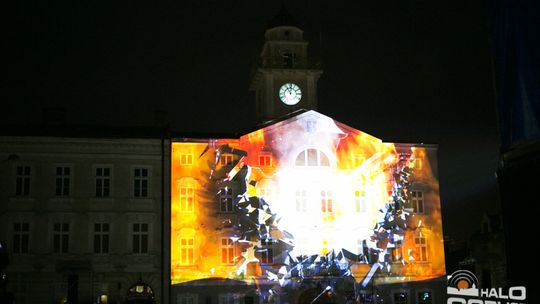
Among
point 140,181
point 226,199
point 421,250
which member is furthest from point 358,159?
point 140,181

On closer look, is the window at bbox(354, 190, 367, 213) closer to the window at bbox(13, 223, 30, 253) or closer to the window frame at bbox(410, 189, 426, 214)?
the window frame at bbox(410, 189, 426, 214)

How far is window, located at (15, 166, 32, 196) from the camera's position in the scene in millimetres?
44812

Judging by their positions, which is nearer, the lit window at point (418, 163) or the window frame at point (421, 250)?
the window frame at point (421, 250)

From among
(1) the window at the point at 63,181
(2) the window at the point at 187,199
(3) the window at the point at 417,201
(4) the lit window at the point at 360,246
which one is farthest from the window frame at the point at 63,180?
(3) the window at the point at 417,201

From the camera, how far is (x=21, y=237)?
4422 centimetres

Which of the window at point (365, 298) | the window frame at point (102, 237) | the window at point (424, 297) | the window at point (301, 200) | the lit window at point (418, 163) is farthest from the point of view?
the lit window at point (418, 163)

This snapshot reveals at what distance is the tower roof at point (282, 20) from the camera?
176 feet

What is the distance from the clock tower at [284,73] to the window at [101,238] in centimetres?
1326

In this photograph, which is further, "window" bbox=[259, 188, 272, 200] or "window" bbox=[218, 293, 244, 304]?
"window" bbox=[259, 188, 272, 200]

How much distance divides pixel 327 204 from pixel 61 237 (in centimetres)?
1531

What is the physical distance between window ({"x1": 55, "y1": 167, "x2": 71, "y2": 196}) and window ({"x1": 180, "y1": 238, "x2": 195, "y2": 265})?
7.14m

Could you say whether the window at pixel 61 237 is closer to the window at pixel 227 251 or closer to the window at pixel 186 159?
the window at pixel 186 159

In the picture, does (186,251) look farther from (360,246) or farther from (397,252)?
(397,252)

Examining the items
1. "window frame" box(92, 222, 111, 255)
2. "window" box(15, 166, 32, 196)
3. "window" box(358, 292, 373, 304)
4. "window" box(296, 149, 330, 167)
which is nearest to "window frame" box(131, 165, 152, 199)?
"window frame" box(92, 222, 111, 255)
